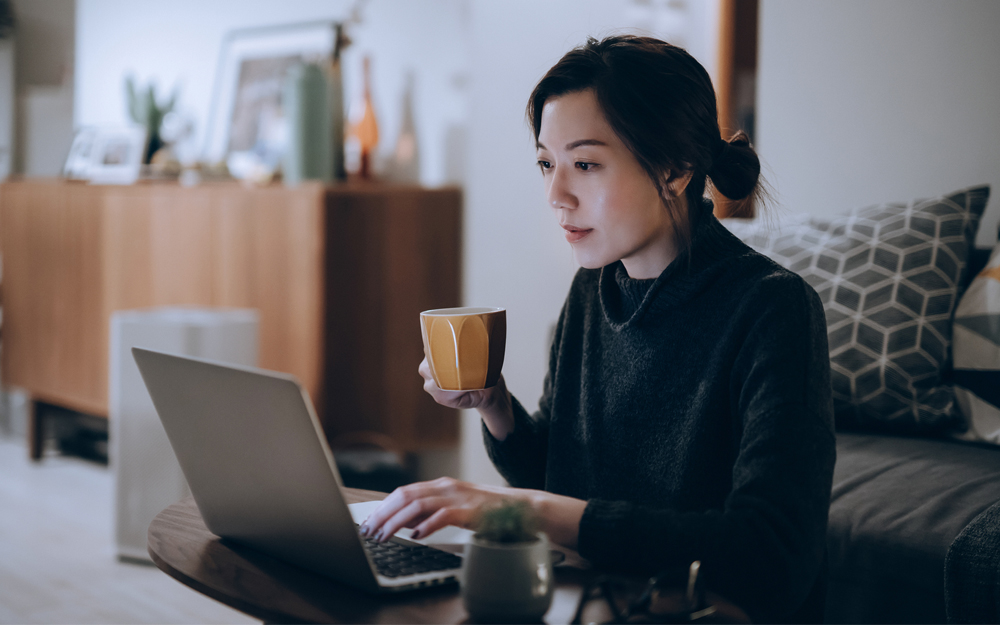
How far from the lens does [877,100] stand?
2.21 m

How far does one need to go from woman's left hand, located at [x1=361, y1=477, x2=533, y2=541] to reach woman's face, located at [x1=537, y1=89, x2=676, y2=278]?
1.11 feet

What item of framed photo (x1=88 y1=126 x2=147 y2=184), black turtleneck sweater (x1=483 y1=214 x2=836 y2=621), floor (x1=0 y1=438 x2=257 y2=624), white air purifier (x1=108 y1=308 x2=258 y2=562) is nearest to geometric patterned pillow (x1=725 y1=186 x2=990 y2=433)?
black turtleneck sweater (x1=483 y1=214 x2=836 y2=621)

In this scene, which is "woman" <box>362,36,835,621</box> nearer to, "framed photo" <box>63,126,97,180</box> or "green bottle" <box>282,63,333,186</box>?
"green bottle" <box>282,63,333,186</box>

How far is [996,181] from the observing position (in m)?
2.04

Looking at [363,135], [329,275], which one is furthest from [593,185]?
[363,135]

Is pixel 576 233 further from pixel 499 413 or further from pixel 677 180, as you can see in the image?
pixel 499 413

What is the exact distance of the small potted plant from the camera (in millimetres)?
645

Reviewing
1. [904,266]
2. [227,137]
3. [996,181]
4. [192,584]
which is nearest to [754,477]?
[192,584]

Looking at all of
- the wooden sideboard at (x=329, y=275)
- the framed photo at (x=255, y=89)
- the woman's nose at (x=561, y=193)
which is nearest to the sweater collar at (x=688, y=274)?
the woman's nose at (x=561, y=193)

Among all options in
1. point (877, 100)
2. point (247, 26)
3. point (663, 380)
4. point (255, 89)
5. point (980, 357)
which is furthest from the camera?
point (247, 26)

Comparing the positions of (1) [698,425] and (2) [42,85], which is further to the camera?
(2) [42,85]

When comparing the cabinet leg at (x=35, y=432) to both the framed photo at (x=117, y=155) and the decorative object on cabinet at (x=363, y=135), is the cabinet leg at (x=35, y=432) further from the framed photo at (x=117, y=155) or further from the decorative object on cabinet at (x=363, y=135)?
the decorative object on cabinet at (x=363, y=135)

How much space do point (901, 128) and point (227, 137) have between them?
258cm

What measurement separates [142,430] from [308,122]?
43.5 inches
